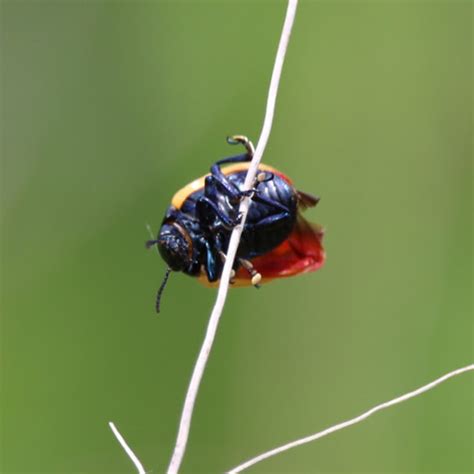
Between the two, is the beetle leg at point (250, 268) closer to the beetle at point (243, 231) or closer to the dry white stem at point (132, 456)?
the beetle at point (243, 231)

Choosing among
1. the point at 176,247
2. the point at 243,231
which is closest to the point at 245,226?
the point at 243,231

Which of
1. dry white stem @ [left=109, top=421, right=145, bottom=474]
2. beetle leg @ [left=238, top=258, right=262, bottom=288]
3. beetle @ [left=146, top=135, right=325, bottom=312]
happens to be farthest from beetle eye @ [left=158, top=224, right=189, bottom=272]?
dry white stem @ [left=109, top=421, right=145, bottom=474]

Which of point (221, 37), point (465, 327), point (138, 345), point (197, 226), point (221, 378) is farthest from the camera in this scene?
point (221, 37)


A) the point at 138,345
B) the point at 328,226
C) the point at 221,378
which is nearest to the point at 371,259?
the point at 328,226

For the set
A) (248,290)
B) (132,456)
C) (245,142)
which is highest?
(245,142)

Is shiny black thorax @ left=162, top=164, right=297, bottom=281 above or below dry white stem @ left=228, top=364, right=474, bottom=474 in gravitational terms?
above

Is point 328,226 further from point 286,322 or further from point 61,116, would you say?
point 61,116

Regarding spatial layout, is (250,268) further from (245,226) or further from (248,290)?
(248,290)

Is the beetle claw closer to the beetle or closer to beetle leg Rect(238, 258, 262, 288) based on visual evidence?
the beetle
